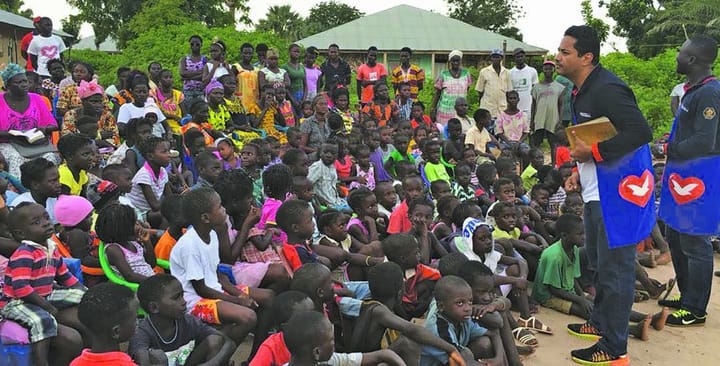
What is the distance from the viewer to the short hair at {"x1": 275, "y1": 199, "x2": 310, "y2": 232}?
4.04 meters

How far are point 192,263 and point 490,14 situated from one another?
46.2 metres

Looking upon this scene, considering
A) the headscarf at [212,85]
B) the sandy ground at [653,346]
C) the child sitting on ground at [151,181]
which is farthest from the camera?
the headscarf at [212,85]

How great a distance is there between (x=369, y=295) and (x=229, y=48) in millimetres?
12179

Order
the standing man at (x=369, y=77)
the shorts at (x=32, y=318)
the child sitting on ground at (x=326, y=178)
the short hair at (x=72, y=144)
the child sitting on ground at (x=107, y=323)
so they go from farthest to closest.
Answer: the standing man at (x=369, y=77)
the child sitting on ground at (x=326, y=178)
the short hair at (x=72, y=144)
the shorts at (x=32, y=318)
the child sitting on ground at (x=107, y=323)

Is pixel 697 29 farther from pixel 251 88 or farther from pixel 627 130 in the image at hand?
pixel 627 130

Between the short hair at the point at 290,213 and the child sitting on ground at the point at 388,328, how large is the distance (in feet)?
2.16

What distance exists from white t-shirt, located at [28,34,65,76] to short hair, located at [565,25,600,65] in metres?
7.73

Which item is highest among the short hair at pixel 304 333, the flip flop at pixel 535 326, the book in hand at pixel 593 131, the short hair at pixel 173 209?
the book in hand at pixel 593 131

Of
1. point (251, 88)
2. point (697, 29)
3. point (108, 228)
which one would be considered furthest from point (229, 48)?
point (697, 29)

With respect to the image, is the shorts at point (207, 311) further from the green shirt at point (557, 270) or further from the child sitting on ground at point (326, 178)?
the child sitting on ground at point (326, 178)

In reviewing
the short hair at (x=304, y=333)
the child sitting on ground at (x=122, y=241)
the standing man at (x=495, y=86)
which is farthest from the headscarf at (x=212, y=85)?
the short hair at (x=304, y=333)

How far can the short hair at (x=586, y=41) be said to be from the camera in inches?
147

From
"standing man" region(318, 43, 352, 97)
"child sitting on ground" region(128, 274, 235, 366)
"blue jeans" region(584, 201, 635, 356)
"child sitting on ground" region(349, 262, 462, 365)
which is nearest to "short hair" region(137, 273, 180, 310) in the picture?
"child sitting on ground" region(128, 274, 235, 366)

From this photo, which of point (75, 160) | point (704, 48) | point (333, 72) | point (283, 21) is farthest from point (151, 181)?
point (283, 21)
